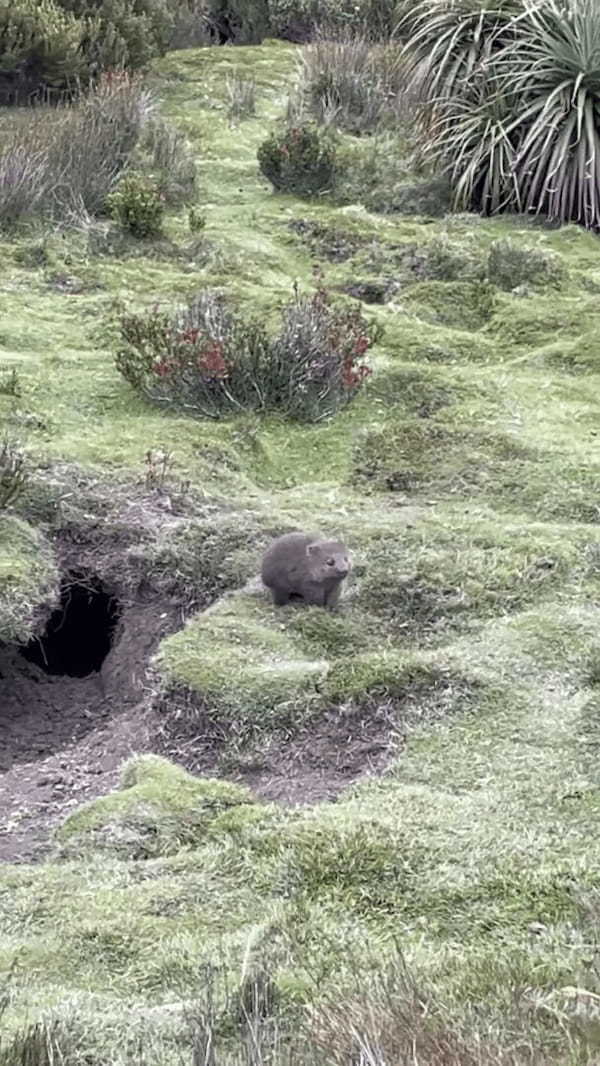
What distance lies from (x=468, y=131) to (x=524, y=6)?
1448mm

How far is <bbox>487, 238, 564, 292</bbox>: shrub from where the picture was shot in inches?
431

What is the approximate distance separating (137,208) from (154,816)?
7.23 metres

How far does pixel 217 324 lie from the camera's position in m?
9.05

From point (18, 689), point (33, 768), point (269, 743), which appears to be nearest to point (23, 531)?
point (18, 689)

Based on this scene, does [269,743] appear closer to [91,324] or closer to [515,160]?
[91,324]

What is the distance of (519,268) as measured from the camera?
1100 cm

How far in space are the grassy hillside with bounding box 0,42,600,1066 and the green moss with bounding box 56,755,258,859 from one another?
0.01 metres

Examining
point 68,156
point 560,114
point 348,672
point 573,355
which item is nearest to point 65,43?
point 68,156

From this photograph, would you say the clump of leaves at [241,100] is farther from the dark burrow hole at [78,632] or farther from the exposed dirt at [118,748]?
the exposed dirt at [118,748]

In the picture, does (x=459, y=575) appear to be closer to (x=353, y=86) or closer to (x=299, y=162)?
(x=299, y=162)

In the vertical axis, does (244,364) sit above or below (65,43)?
below

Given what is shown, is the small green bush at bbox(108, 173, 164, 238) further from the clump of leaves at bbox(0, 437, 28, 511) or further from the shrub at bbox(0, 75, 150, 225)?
the clump of leaves at bbox(0, 437, 28, 511)

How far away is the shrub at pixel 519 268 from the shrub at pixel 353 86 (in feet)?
12.6

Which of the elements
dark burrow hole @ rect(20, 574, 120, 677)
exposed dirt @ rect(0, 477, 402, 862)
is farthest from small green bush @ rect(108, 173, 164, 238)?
dark burrow hole @ rect(20, 574, 120, 677)
